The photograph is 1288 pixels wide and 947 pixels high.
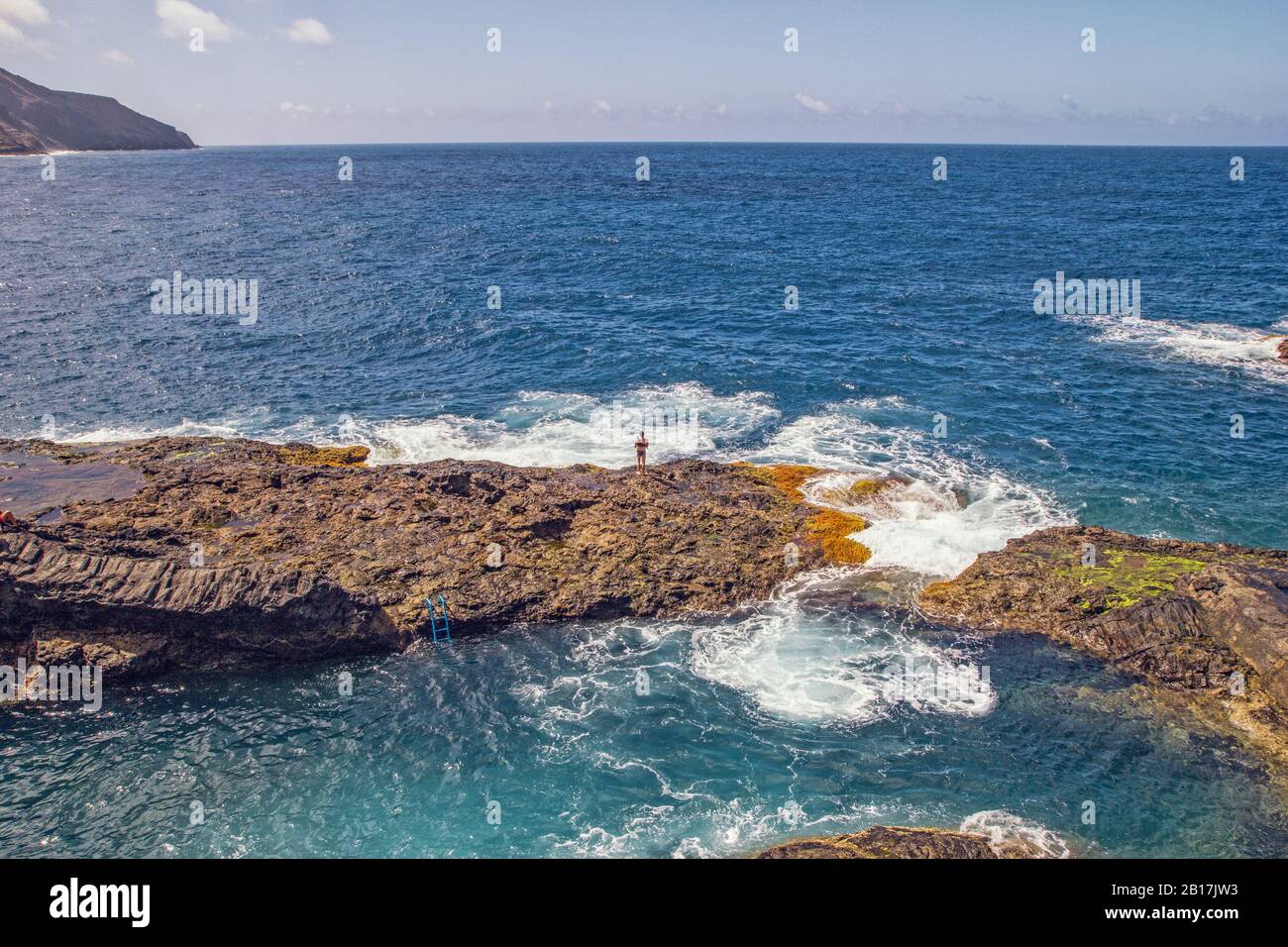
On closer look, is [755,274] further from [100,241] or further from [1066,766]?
[100,241]

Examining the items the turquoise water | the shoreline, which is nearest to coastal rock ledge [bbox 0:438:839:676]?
the shoreline

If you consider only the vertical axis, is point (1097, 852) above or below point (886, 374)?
below

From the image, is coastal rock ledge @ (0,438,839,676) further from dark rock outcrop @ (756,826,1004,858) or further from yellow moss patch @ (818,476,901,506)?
dark rock outcrop @ (756,826,1004,858)

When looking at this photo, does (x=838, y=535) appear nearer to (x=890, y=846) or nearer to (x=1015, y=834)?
(x=1015, y=834)

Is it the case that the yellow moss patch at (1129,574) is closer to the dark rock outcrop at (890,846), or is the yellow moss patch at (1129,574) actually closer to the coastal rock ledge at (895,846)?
the coastal rock ledge at (895,846)

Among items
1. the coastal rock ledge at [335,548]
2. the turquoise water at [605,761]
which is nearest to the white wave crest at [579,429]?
the coastal rock ledge at [335,548]

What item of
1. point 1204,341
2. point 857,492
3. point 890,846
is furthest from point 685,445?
point 1204,341
